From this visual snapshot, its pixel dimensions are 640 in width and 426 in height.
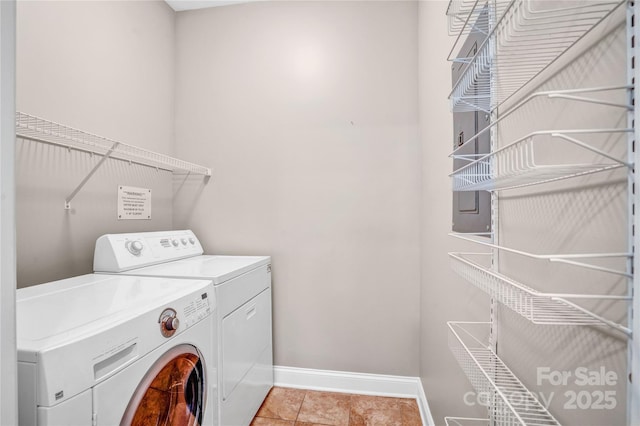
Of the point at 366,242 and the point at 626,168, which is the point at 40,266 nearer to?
the point at 366,242

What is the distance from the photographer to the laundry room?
1.68 feet

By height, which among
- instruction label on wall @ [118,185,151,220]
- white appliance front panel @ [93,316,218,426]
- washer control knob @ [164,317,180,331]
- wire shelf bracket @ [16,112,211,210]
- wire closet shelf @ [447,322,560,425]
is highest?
wire shelf bracket @ [16,112,211,210]

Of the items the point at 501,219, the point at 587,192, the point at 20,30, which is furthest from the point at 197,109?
the point at 587,192

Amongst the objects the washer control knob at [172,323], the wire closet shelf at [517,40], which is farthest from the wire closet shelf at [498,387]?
the washer control knob at [172,323]

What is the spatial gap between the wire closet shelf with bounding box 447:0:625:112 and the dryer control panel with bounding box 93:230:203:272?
5.46 feet

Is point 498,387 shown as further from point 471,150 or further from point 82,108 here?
point 82,108

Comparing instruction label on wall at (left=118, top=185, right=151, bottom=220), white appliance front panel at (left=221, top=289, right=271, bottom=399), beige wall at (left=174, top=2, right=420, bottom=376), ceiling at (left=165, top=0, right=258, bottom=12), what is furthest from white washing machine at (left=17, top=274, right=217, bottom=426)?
ceiling at (left=165, top=0, right=258, bottom=12)

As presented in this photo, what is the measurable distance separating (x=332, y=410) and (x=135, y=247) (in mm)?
1506

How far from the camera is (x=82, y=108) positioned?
1523 millimetres

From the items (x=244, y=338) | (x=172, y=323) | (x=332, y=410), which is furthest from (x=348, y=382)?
(x=172, y=323)

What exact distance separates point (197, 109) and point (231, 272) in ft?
4.59

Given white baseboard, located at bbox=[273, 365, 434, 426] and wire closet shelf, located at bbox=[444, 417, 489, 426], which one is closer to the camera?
wire closet shelf, located at bbox=[444, 417, 489, 426]

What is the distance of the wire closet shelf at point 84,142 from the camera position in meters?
1.18

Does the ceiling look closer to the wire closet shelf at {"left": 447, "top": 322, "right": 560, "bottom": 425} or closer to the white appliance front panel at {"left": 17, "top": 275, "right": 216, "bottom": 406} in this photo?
the white appliance front panel at {"left": 17, "top": 275, "right": 216, "bottom": 406}
